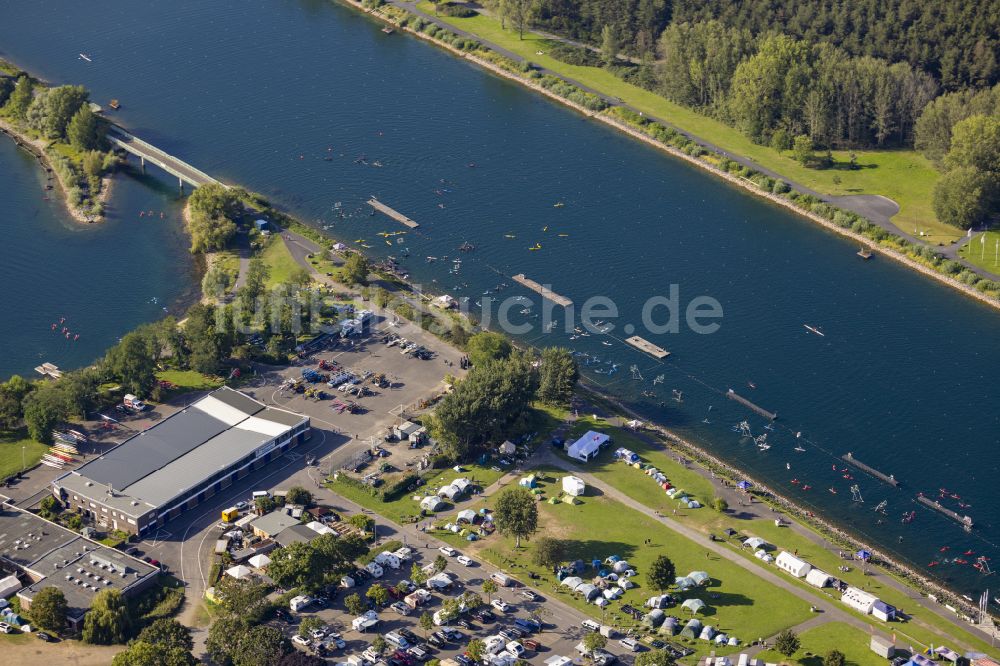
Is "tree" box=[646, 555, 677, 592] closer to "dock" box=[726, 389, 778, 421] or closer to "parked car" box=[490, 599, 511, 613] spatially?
"parked car" box=[490, 599, 511, 613]

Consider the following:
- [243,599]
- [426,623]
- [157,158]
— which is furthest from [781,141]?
[243,599]

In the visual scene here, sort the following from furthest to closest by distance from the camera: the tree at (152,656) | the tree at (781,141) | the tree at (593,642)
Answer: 1. the tree at (781,141)
2. the tree at (593,642)
3. the tree at (152,656)

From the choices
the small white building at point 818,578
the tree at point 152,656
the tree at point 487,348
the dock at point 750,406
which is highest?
the tree at point 487,348

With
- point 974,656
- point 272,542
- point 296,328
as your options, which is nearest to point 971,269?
point 974,656

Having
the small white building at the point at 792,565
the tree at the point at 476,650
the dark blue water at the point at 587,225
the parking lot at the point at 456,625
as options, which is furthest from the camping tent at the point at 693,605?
the dark blue water at the point at 587,225

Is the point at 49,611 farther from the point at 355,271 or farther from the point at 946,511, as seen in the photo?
the point at 946,511

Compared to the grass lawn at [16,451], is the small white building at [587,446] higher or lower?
higher

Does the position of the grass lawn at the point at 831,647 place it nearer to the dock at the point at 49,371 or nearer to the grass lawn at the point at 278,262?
the grass lawn at the point at 278,262

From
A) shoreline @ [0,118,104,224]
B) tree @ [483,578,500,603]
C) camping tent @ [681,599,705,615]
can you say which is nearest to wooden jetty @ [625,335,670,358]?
camping tent @ [681,599,705,615]
